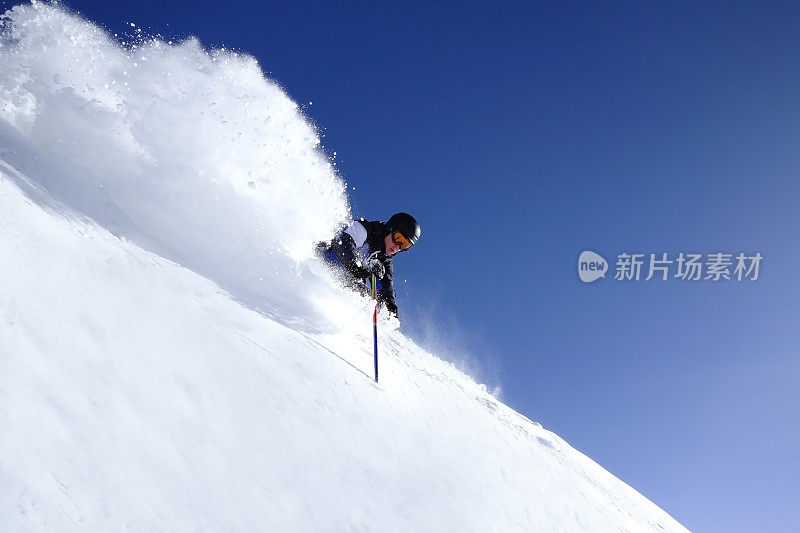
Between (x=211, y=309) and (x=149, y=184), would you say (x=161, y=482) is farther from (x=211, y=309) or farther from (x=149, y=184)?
(x=149, y=184)

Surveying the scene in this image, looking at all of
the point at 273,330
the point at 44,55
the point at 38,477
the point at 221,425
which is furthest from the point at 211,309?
the point at 44,55

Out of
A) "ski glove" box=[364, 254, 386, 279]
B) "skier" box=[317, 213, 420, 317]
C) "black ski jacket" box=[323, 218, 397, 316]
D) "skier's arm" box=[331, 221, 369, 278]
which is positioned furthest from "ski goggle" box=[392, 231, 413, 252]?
"skier's arm" box=[331, 221, 369, 278]

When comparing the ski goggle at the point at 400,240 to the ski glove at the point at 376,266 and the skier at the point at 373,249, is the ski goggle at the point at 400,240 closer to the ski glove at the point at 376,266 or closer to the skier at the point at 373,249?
the skier at the point at 373,249

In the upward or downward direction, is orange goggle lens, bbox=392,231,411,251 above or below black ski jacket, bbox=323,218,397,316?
above

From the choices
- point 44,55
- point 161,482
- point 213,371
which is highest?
point 44,55

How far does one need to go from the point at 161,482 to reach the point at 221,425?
0.60 meters

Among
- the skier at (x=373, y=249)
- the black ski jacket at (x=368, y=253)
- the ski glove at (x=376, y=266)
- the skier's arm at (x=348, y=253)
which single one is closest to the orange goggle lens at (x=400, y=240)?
the skier at (x=373, y=249)

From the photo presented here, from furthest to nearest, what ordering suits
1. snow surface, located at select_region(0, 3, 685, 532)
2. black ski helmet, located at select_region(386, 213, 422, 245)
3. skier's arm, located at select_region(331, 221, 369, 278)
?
black ski helmet, located at select_region(386, 213, 422, 245), skier's arm, located at select_region(331, 221, 369, 278), snow surface, located at select_region(0, 3, 685, 532)

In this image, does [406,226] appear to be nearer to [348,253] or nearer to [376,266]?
[376,266]

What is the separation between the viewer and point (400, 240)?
852 cm

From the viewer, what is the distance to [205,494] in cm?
278

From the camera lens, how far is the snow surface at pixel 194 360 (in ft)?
8.51

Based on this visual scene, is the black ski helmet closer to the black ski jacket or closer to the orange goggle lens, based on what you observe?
the orange goggle lens

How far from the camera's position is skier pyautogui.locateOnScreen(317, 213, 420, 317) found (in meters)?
7.97
